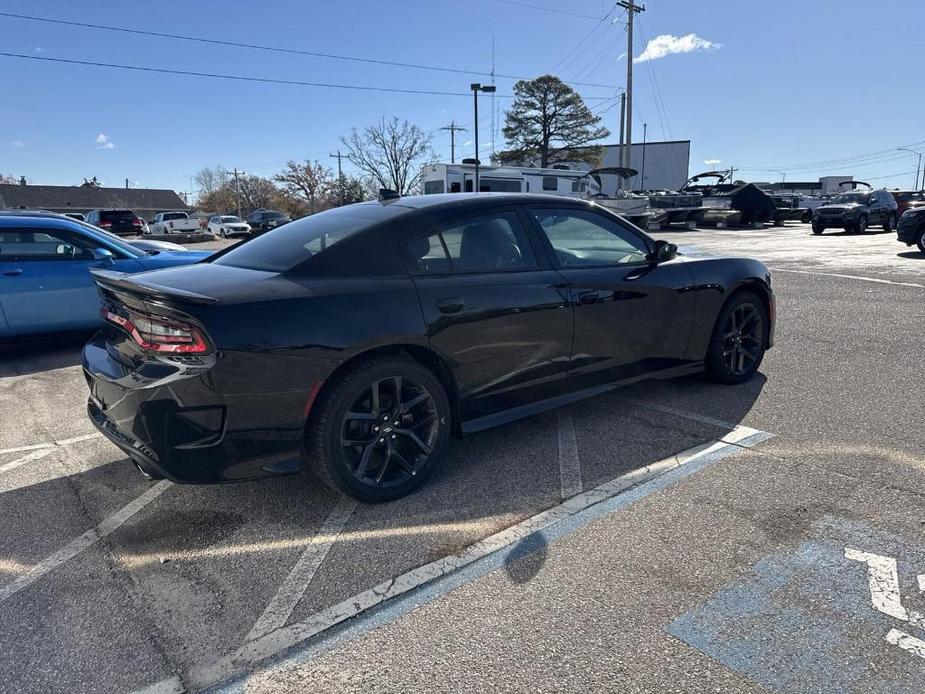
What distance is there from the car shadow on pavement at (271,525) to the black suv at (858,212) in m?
23.0

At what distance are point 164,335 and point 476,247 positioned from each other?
Result: 1.67 metres

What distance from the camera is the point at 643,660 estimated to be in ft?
6.44

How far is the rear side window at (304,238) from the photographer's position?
10.1 ft

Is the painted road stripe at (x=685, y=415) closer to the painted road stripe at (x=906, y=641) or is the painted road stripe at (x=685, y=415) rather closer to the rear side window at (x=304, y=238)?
the painted road stripe at (x=906, y=641)

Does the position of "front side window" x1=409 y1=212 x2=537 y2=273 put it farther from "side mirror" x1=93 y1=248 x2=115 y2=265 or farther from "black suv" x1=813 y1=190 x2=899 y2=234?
"black suv" x1=813 y1=190 x2=899 y2=234

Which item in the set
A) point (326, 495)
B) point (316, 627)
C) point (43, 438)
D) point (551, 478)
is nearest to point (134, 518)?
point (326, 495)

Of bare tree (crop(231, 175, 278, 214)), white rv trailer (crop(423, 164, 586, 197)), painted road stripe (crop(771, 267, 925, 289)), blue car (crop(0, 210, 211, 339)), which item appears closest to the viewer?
blue car (crop(0, 210, 211, 339))

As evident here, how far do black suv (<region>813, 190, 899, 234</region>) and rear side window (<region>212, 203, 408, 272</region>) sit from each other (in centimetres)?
2420

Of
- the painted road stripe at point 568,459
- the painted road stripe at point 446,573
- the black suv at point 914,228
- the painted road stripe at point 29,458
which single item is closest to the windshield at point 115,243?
the painted road stripe at point 29,458

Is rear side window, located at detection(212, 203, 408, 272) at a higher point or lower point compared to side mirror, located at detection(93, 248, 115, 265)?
higher

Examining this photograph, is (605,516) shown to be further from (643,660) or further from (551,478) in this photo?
(643,660)

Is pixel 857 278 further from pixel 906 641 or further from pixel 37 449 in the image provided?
pixel 37 449

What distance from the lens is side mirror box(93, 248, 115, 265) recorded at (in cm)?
653

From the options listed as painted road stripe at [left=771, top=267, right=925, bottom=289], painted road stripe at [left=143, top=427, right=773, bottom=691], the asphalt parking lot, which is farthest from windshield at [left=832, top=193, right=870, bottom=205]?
painted road stripe at [left=143, top=427, right=773, bottom=691]
